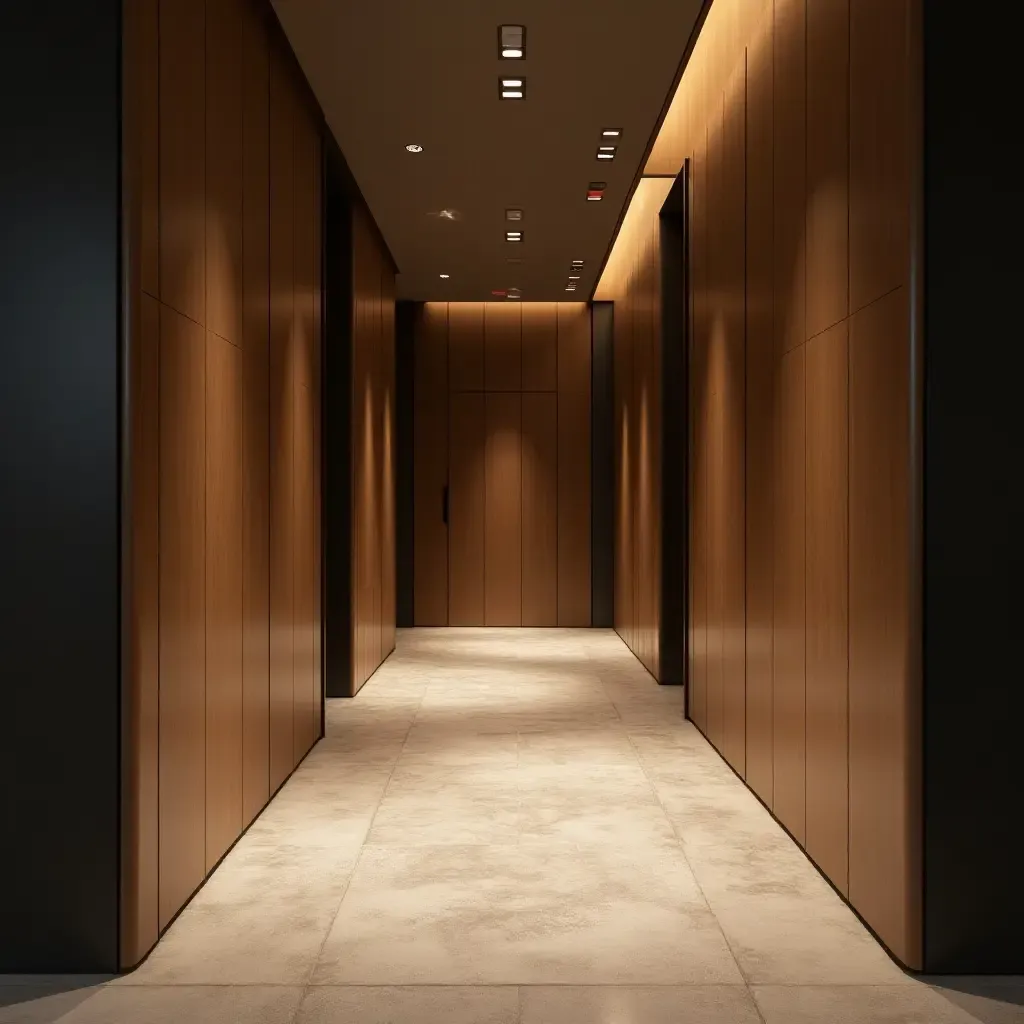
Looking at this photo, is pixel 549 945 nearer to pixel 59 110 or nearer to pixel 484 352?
pixel 59 110

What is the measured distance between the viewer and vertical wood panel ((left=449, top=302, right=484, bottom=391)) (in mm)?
15688

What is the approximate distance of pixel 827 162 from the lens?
16.0 feet

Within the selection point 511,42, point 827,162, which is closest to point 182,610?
point 827,162

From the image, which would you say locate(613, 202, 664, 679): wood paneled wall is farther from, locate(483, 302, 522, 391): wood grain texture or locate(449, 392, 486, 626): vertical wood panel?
locate(449, 392, 486, 626): vertical wood panel

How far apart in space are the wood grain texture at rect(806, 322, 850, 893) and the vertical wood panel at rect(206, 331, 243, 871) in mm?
2636

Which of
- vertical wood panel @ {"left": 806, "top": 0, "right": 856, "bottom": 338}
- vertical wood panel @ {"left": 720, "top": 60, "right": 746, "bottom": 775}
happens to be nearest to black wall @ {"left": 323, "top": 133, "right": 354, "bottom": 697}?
vertical wood panel @ {"left": 720, "top": 60, "right": 746, "bottom": 775}

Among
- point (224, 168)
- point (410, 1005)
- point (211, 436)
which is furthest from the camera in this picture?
point (224, 168)

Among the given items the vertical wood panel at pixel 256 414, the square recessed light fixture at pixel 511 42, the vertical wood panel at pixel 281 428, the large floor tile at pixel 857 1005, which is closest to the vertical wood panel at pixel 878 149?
the square recessed light fixture at pixel 511 42

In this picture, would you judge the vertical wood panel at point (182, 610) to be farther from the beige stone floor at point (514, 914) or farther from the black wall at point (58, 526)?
the black wall at point (58, 526)

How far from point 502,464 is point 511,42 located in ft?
31.3

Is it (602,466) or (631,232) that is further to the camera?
(602,466)

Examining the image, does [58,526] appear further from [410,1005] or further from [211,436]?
[410,1005]

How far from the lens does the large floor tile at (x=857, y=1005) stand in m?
3.56

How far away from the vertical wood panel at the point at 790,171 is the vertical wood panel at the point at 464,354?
32.6 feet
